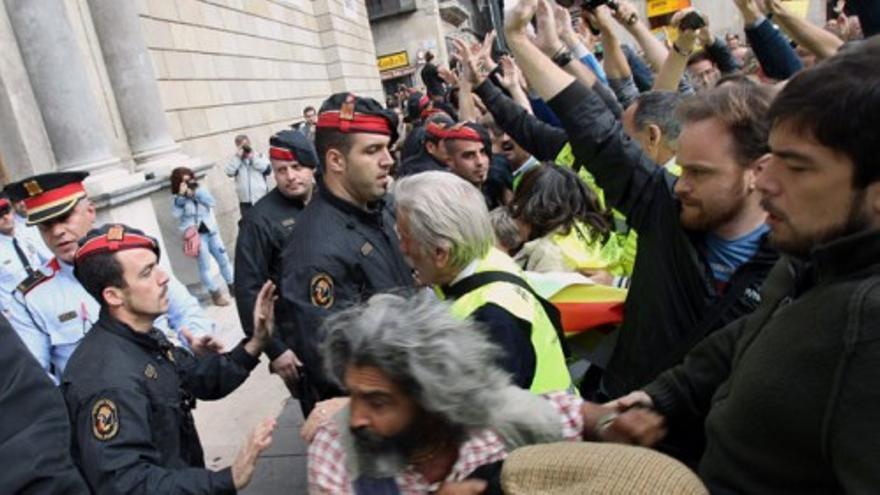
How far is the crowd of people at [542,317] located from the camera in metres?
0.97

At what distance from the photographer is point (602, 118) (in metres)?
1.88

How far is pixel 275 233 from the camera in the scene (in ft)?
11.9

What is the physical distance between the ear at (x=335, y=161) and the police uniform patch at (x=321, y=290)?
1.70ft

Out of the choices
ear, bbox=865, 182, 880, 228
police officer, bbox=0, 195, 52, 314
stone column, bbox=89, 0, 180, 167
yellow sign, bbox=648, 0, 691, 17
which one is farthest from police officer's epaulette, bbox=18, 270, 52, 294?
yellow sign, bbox=648, 0, 691, 17

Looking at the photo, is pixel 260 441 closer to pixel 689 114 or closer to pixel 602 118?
pixel 602 118

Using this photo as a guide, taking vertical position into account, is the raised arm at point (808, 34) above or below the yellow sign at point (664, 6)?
below

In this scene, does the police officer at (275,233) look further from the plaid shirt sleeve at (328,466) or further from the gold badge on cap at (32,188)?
the plaid shirt sleeve at (328,466)

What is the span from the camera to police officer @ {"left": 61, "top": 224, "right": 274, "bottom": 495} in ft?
5.85

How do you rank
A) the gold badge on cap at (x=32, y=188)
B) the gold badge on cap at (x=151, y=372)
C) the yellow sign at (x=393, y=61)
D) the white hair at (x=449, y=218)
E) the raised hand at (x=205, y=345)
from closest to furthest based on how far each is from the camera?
the white hair at (x=449, y=218) < the gold badge on cap at (x=151, y=372) < the raised hand at (x=205, y=345) < the gold badge on cap at (x=32, y=188) < the yellow sign at (x=393, y=61)

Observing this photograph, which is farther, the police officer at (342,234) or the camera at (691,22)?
the camera at (691,22)

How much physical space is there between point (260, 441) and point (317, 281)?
61cm

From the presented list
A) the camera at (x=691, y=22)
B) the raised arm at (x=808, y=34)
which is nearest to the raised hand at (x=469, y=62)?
the camera at (x=691, y=22)

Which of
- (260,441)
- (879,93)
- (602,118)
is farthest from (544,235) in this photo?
(879,93)

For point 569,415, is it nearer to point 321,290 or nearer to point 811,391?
point 811,391
